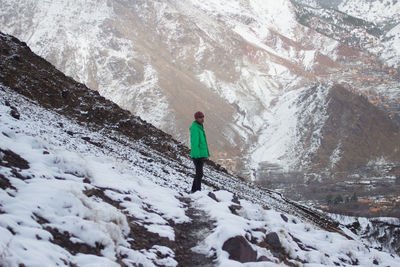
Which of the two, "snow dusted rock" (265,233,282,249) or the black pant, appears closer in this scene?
"snow dusted rock" (265,233,282,249)

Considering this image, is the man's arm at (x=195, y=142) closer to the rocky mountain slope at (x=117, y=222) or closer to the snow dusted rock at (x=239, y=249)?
the rocky mountain slope at (x=117, y=222)

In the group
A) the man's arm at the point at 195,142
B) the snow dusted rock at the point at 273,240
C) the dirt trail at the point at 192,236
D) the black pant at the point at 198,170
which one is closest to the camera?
the dirt trail at the point at 192,236

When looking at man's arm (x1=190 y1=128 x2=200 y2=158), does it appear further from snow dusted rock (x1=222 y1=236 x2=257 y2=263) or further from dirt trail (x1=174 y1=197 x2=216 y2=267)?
snow dusted rock (x1=222 y1=236 x2=257 y2=263)

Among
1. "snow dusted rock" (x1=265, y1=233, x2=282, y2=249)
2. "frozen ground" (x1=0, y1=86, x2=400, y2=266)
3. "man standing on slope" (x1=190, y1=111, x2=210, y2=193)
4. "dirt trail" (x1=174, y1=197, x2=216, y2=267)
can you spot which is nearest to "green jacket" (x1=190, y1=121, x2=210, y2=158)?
"man standing on slope" (x1=190, y1=111, x2=210, y2=193)

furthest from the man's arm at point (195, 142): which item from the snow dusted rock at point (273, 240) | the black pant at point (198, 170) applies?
the snow dusted rock at point (273, 240)

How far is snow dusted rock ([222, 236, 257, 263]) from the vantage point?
960 cm

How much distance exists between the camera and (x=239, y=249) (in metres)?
9.72

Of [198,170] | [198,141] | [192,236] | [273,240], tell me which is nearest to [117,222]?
[192,236]

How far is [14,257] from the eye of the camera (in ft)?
19.8

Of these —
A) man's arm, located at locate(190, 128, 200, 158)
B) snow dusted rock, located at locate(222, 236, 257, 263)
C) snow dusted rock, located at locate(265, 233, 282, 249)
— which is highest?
man's arm, located at locate(190, 128, 200, 158)

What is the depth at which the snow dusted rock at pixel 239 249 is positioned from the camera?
960 cm

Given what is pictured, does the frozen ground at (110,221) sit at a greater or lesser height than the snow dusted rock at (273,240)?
A: lesser

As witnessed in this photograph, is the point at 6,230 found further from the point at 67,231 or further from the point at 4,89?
the point at 4,89

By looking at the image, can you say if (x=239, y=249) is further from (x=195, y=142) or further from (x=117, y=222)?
(x=195, y=142)
